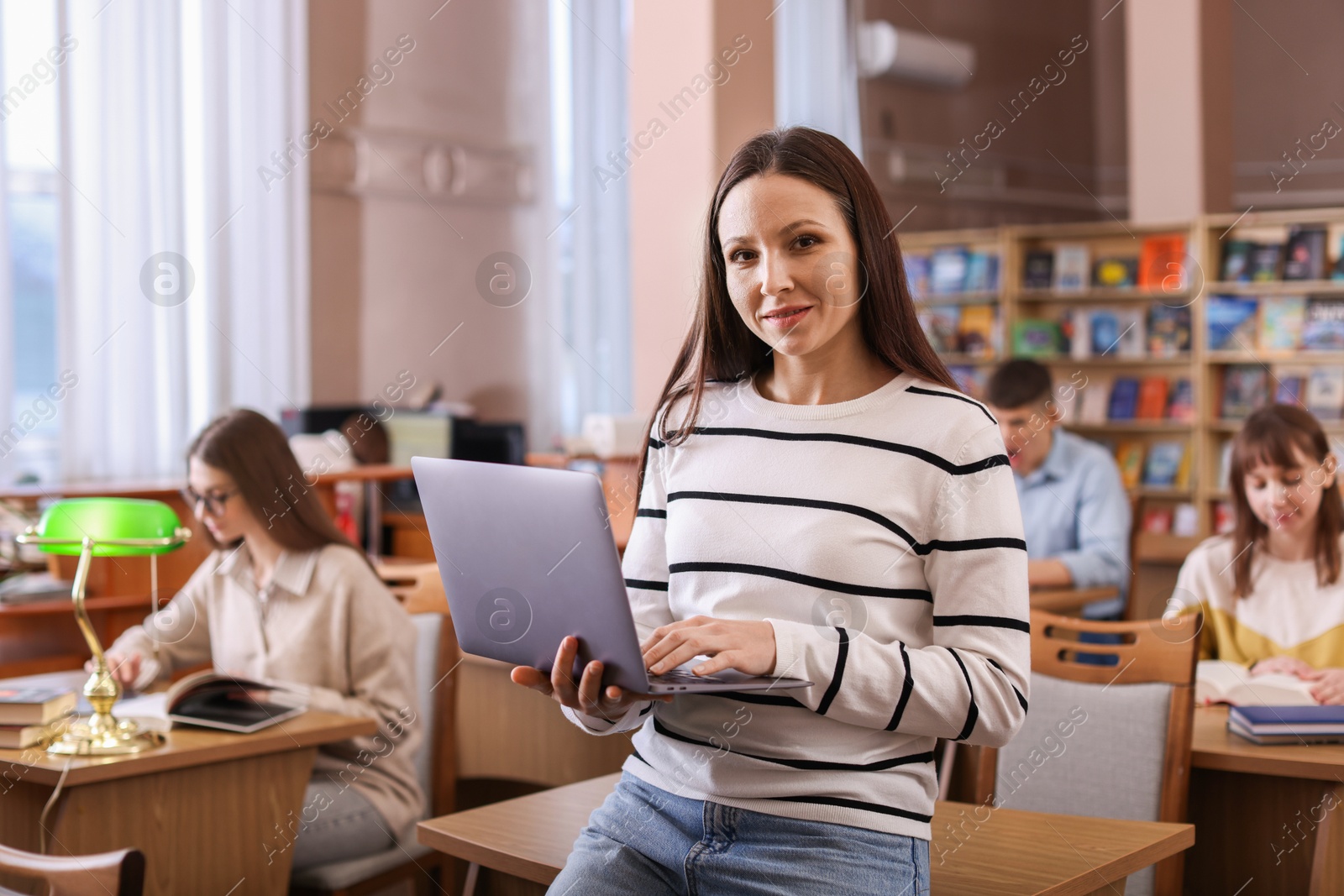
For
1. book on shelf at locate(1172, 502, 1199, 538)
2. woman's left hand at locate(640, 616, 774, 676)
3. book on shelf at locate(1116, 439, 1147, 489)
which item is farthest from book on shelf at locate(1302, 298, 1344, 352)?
woman's left hand at locate(640, 616, 774, 676)

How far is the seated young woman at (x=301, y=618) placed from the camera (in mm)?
2465

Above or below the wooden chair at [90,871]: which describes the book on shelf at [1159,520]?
above

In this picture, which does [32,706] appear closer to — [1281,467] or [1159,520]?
[1281,467]

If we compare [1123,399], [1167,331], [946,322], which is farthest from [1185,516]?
[946,322]

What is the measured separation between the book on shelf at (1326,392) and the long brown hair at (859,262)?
5.19 m

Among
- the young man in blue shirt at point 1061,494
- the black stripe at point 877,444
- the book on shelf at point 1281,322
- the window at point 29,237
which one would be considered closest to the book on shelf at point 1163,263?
the book on shelf at point 1281,322

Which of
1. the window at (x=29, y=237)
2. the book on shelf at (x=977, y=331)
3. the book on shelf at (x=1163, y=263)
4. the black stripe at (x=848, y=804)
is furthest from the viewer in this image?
the book on shelf at (x=977, y=331)

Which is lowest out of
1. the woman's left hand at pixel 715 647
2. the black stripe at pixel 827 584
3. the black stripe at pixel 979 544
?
the woman's left hand at pixel 715 647

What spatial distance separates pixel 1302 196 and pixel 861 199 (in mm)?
8370

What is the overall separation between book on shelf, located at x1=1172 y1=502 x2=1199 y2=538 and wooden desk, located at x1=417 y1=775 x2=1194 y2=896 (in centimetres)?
504

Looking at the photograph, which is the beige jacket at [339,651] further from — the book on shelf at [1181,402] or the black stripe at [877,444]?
the book on shelf at [1181,402]

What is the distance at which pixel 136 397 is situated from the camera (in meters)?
5.05

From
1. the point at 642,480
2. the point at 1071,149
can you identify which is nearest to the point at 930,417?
the point at 642,480

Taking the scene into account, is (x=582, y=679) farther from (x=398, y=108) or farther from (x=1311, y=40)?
(x=1311, y=40)
